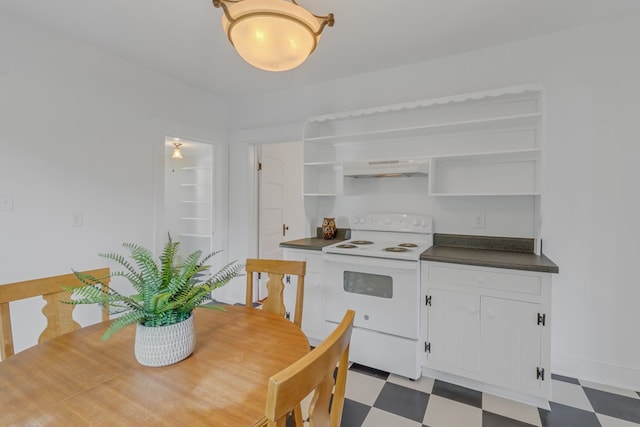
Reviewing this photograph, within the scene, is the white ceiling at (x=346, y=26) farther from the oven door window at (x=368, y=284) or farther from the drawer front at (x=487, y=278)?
the oven door window at (x=368, y=284)

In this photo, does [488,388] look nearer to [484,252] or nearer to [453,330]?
[453,330]

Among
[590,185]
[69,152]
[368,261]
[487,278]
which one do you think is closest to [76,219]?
[69,152]

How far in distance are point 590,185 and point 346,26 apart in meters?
2.04

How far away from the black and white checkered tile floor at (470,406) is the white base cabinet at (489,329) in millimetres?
110

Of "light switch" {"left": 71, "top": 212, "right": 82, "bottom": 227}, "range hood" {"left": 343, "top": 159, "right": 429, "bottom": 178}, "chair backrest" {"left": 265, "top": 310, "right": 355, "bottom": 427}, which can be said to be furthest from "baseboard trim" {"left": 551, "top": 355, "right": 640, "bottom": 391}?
"light switch" {"left": 71, "top": 212, "right": 82, "bottom": 227}

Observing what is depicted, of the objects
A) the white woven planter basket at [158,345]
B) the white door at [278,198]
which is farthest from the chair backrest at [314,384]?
the white door at [278,198]

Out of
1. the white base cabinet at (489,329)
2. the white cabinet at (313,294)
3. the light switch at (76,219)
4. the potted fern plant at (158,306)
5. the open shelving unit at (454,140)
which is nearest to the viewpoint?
the potted fern plant at (158,306)

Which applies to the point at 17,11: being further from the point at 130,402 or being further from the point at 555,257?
the point at 555,257

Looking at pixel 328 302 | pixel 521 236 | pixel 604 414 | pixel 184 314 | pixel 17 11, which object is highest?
pixel 17 11

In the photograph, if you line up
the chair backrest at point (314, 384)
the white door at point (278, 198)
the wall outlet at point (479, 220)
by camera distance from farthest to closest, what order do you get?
the white door at point (278, 198) → the wall outlet at point (479, 220) → the chair backrest at point (314, 384)

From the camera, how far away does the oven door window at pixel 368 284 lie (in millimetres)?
2207

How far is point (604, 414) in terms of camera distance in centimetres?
175

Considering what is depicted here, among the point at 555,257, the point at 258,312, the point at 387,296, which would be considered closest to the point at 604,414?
the point at 555,257

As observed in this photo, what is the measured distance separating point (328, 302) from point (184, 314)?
60.3 inches
